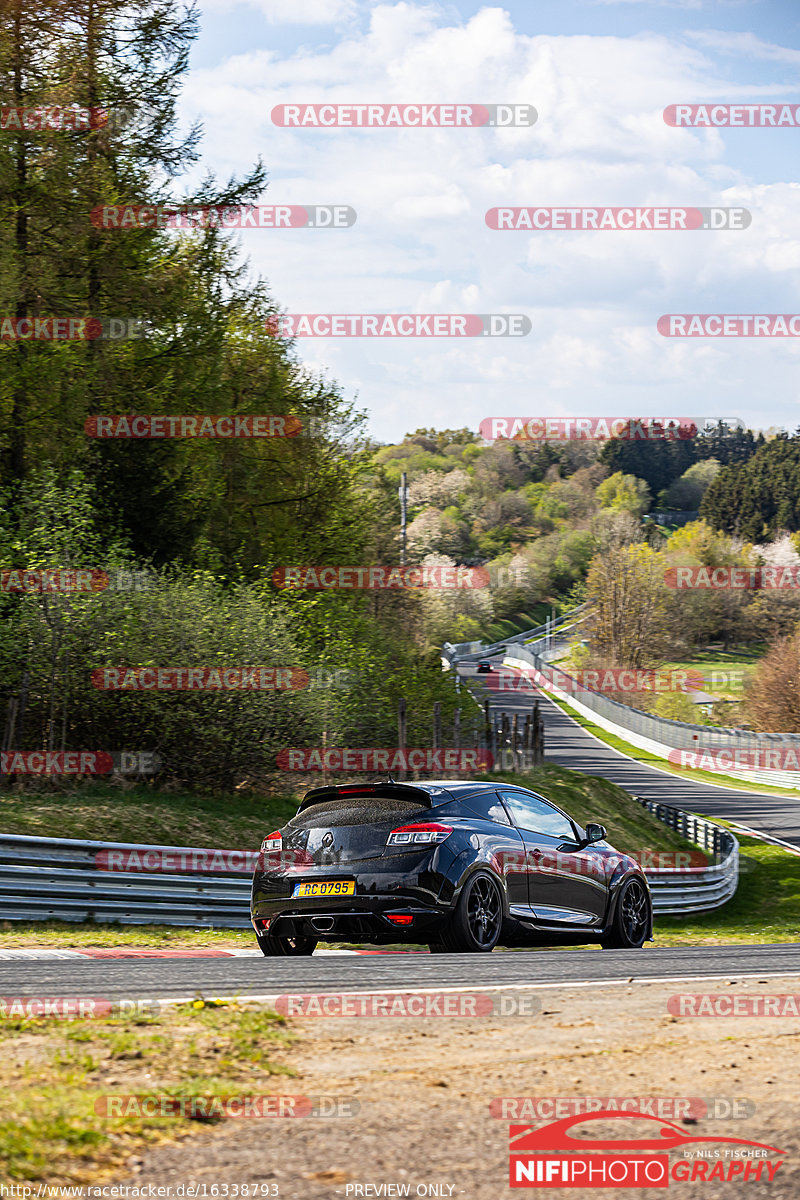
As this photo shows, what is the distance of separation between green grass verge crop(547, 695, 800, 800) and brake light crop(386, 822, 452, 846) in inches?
1697

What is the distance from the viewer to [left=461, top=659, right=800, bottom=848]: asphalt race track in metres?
42.2

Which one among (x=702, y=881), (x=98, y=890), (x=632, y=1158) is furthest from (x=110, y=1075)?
(x=702, y=881)

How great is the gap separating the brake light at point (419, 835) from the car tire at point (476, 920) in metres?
0.41

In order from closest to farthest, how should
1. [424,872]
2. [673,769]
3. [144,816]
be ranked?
[424,872] → [144,816] → [673,769]

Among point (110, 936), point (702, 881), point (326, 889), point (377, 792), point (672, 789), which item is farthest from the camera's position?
point (672, 789)

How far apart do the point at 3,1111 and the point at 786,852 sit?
33.3 meters

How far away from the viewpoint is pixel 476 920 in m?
9.63

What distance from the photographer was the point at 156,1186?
140 inches

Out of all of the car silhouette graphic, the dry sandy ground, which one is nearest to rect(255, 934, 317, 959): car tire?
the dry sandy ground

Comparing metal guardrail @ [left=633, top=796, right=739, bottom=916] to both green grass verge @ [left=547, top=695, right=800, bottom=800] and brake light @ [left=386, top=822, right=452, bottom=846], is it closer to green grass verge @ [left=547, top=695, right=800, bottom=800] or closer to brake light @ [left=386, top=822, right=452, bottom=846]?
brake light @ [left=386, top=822, right=452, bottom=846]

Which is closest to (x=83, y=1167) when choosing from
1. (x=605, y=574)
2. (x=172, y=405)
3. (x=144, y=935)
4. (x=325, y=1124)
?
(x=325, y=1124)

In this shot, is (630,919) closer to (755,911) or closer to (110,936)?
(110,936)

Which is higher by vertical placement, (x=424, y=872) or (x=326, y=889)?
(x=424, y=872)

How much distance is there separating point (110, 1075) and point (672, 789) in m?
48.3
